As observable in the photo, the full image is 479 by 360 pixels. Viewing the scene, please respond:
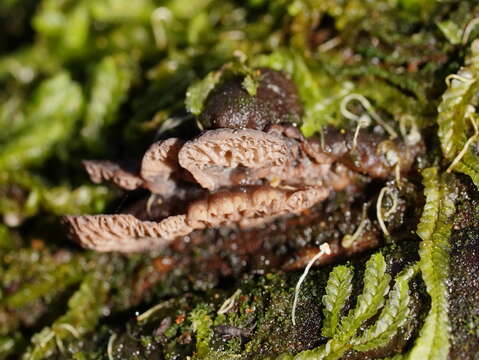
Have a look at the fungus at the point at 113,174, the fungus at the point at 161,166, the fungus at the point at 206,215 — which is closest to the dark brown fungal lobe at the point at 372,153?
the fungus at the point at 206,215

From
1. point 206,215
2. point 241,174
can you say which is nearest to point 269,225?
point 241,174

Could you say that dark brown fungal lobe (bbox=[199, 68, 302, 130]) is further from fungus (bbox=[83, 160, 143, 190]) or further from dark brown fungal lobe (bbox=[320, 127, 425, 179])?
fungus (bbox=[83, 160, 143, 190])

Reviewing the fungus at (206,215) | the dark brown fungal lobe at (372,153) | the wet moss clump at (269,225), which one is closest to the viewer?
the wet moss clump at (269,225)

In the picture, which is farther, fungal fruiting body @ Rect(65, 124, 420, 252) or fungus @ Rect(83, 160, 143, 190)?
fungus @ Rect(83, 160, 143, 190)

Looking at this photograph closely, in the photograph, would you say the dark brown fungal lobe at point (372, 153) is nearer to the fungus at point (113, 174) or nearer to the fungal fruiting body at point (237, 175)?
the fungal fruiting body at point (237, 175)

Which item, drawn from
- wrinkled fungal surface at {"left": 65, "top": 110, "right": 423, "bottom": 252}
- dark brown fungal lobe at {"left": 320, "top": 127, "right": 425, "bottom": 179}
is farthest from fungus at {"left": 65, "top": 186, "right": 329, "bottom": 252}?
dark brown fungal lobe at {"left": 320, "top": 127, "right": 425, "bottom": 179}

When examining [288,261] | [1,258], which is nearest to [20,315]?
[1,258]

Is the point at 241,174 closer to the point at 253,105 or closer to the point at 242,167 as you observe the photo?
the point at 242,167

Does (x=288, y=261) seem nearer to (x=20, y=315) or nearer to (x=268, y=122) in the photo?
(x=268, y=122)
